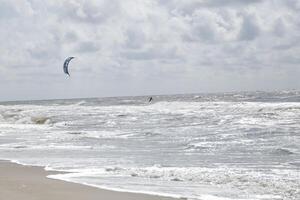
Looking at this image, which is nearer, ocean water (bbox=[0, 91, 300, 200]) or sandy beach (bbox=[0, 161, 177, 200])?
sandy beach (bbox=[0, 161, 177, 200])

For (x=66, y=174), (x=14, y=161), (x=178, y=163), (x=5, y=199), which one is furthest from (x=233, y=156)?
(x=5, y=199)

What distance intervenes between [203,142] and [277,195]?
25.3 feet

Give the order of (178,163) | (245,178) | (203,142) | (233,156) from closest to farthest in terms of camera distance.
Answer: (245,178), (178,163), (233,156), (203,142)

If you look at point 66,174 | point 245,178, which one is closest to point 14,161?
point 66,174

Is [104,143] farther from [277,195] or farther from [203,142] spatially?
[277,195]

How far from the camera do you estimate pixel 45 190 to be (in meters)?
7.72

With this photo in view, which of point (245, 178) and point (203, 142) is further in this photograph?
point (203, 142)

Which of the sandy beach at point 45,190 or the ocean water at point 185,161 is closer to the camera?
the sandy beach at point 45,190

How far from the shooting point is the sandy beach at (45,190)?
7156mm

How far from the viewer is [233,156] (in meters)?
11.7

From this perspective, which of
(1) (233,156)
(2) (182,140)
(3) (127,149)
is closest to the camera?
(1) (233,156)

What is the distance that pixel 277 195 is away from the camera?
718 centimetres

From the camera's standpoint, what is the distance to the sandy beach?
716 centimetres

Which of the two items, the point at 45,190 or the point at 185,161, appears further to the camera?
the point at 185,161
